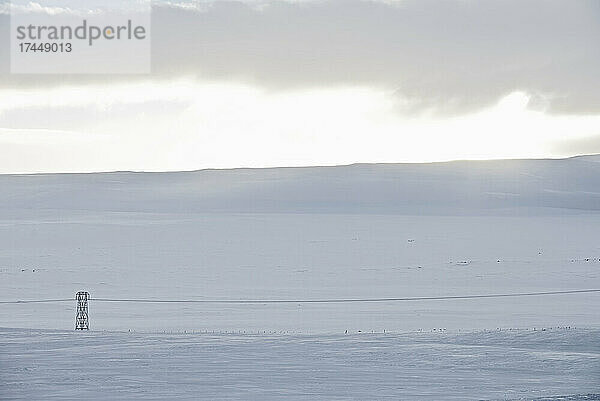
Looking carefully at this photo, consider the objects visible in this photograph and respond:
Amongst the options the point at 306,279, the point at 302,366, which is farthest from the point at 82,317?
the point at 306,279

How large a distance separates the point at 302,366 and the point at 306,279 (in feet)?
50.7

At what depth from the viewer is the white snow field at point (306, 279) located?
11.5 meters

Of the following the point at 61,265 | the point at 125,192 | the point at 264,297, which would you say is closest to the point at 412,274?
the point at 264,297

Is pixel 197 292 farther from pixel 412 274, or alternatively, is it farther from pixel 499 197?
pixel 499 197

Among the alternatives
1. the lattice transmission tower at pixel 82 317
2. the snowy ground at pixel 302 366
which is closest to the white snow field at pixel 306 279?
the snowy ground at pixel 302 366

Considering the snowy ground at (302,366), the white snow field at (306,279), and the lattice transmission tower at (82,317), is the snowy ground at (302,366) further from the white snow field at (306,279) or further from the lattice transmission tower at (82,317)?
the lattice transmission tower at (82,317)

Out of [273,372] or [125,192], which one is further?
[125,192]

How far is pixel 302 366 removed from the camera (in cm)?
1227

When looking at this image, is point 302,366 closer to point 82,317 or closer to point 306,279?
point 82,317

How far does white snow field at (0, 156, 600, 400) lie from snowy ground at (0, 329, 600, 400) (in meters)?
0.04

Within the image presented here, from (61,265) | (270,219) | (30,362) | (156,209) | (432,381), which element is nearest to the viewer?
(432,381)

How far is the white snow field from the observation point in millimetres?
11539

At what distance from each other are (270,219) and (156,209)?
26.6ft

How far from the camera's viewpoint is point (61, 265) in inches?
1219
